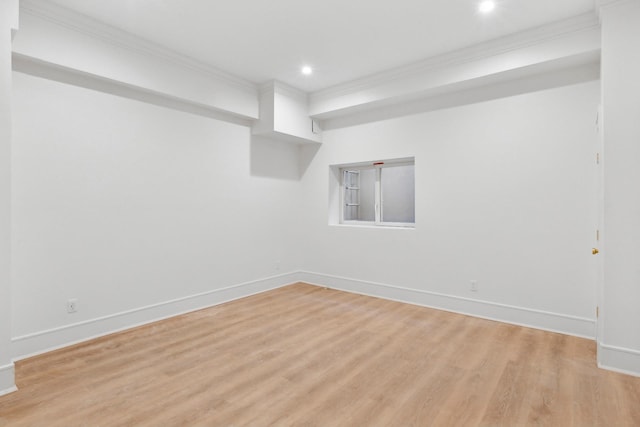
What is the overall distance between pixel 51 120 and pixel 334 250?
3652 mm

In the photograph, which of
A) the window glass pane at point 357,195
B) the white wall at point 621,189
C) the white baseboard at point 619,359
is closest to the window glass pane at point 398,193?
the window glass pane at point 357,195

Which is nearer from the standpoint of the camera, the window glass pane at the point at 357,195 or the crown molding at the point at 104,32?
the crown molding at the point at 104,32

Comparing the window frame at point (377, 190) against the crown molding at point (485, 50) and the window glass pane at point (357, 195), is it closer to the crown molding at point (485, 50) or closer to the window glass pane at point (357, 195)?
the window glass pane at point (357, 195)

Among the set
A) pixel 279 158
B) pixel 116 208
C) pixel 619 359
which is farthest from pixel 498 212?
pixel 116 208

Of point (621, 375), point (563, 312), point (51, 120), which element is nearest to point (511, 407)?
point (621, 375)

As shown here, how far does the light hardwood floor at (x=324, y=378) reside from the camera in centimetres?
197

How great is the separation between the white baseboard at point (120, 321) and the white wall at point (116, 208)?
0.05 ft

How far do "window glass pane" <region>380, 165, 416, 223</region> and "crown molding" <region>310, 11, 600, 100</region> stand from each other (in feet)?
4.10

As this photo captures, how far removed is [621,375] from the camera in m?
2.42

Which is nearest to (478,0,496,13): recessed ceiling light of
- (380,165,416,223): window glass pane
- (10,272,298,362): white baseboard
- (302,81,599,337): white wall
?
(302,81,599,337): white wall

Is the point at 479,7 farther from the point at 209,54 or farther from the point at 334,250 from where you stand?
the point at 334,250

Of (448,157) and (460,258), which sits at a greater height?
(448,157)

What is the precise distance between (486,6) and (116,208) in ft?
12.7

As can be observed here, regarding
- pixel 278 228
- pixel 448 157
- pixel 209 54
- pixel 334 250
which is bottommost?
pixel 334 250
